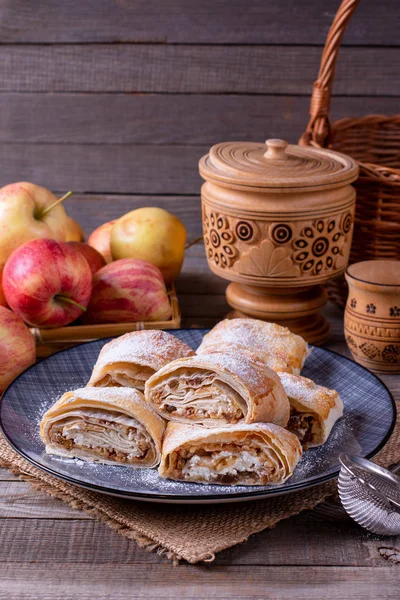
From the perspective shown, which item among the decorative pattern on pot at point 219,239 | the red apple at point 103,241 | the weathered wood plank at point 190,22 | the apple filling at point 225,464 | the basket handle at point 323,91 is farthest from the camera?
the weathered wood plank at point 190,22

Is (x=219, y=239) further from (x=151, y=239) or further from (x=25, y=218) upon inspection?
(x=25, y=218)

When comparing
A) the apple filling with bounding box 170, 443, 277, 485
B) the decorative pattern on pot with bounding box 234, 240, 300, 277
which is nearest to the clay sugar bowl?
the decorative pattern on pot with bounding box 234, 240, 300, 277

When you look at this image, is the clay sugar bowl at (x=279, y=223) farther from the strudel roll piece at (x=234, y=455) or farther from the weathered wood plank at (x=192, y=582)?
the weathered wood plank at (x=192, y=582)

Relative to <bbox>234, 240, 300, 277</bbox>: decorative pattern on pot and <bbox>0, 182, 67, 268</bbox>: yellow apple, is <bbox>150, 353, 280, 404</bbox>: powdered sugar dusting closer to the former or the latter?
<bbox>234, 240, 300, 277</bbox>: decorative pattern on pot

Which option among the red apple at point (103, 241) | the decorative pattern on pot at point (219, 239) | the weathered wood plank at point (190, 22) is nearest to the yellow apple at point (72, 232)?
the red apple at point (103, 241)

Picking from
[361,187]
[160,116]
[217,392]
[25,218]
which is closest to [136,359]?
[217,392]

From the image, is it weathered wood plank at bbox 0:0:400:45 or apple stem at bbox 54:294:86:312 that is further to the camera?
weathered wood plank at bbox 0:0:400:45
